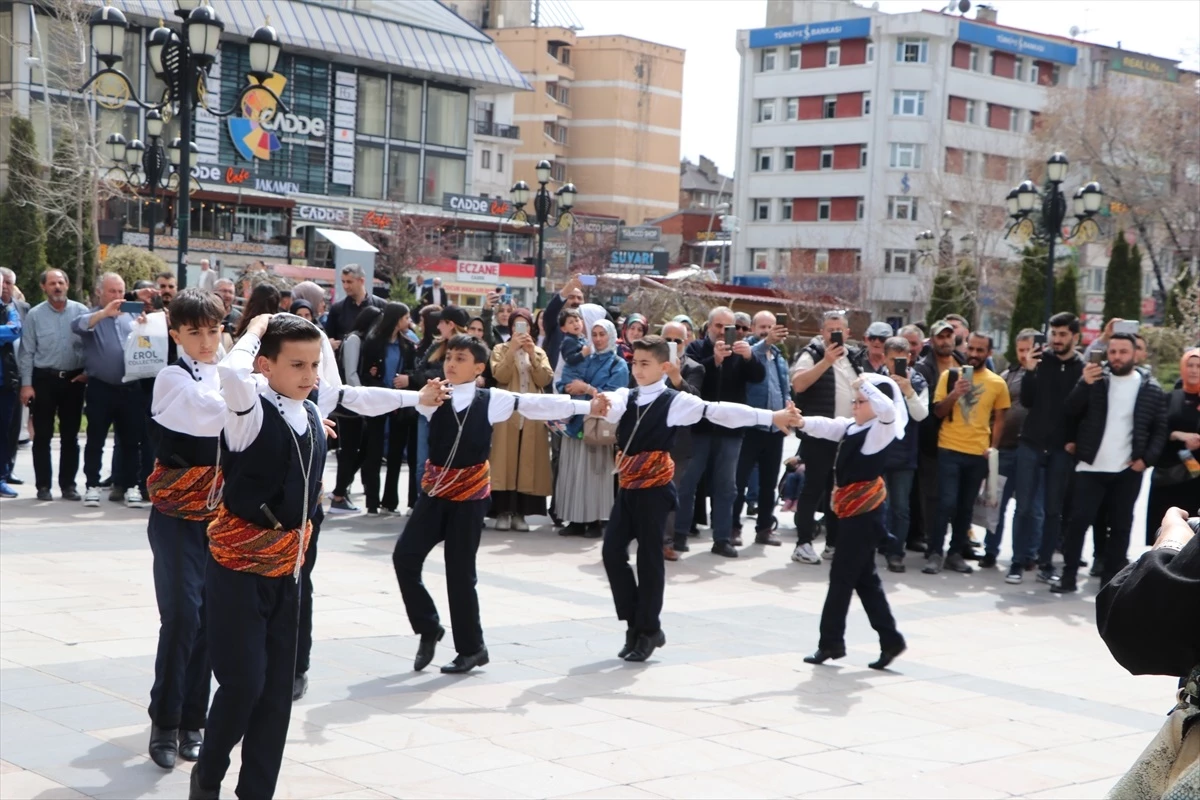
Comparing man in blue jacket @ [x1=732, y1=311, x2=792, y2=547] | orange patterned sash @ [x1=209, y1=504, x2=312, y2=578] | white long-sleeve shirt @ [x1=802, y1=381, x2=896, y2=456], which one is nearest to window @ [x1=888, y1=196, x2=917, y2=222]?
man in blue jacket @ [x1=732, y1=311, x2=792, y2=547]

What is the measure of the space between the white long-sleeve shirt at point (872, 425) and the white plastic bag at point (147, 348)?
18.6 feet

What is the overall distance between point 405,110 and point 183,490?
6533 cm

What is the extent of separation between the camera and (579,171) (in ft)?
→ 300

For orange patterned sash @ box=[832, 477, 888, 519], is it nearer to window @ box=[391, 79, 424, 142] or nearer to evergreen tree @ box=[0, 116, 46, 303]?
evergreen tree @ box=[0, 116, 46, 303]

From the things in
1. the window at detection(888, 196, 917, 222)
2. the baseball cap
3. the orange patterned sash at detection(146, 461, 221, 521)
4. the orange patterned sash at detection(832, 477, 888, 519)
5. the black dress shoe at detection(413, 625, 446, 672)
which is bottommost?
the black dress shoe at detection(413, 625, 446, 672)

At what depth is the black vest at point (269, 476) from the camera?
198 inches

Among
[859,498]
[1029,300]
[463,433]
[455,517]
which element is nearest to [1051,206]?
[1029,300]

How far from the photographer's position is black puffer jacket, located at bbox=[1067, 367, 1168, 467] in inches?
432

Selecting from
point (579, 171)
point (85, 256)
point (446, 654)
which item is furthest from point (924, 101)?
point (446, 654)

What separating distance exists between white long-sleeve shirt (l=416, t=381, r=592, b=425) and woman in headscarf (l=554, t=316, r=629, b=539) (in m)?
4.51

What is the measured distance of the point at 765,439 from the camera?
1288 cm

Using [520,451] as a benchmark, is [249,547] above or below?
above

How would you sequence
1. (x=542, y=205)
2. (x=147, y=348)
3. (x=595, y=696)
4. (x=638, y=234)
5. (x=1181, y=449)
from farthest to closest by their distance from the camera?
1. (x=638, y=234)
2. (x=542, y=205)
3. (x=147, y=348)
4. (x=1181, y=449)
5. (x=595, y=696)

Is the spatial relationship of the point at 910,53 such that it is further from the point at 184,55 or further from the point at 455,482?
the point at 455,482
